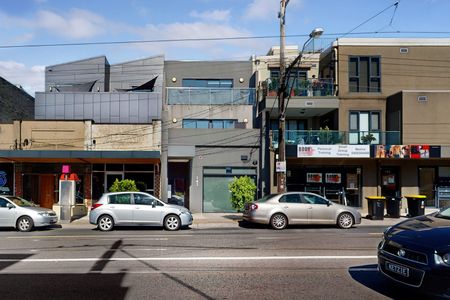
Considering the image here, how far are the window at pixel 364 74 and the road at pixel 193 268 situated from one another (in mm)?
13663

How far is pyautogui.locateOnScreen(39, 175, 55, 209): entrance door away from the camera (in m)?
26.0

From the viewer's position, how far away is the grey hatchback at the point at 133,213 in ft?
55.5

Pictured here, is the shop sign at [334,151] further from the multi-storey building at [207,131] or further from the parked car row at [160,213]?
the parked car row at [160,213]

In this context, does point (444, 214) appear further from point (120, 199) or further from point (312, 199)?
point (120, 199)

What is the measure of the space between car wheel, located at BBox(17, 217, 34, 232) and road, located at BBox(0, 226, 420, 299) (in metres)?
2.65

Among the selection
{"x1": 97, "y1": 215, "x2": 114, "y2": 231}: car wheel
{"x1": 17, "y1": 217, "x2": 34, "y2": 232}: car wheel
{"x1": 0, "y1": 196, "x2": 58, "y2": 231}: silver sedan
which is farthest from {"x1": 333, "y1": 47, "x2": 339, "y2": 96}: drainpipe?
{"x1": 17, "y1": 217, "x2": 34, "y2": 232}: car wheel

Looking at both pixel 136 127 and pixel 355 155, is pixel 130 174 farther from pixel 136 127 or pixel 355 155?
pixel 355 155

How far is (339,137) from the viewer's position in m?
25.0

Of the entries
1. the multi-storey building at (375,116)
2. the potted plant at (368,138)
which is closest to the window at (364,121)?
the multi-storey building at (375,116)

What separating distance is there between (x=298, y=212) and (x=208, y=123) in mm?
11132

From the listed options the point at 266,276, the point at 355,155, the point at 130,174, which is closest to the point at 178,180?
the point at 130,174

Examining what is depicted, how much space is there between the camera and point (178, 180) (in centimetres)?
2777

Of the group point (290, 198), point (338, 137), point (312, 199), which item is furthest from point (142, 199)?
point (338, 137)

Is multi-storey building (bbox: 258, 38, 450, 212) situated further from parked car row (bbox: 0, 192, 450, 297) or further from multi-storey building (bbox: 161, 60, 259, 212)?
parked car row (bbox: 0, 192, 450, 297)
